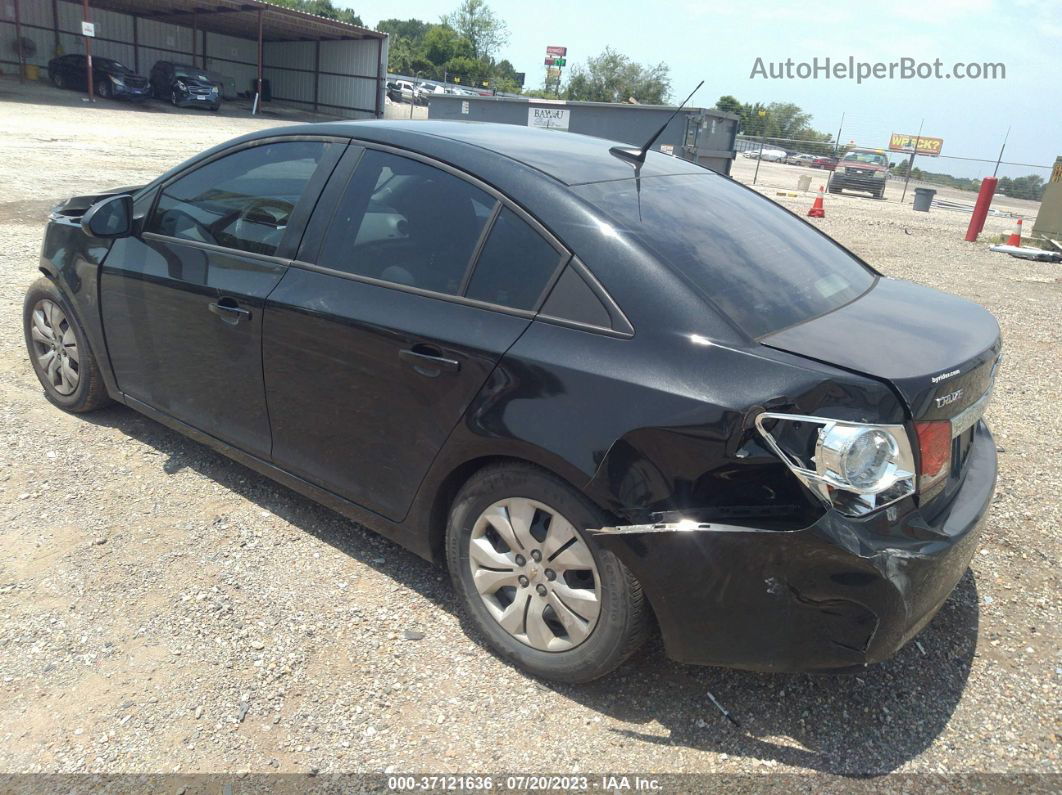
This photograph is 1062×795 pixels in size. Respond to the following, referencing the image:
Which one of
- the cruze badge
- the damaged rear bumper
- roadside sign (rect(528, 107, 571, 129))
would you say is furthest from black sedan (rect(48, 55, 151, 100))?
the cruze badge

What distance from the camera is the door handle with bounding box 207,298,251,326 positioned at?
324 cm

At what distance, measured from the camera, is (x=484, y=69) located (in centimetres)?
8425

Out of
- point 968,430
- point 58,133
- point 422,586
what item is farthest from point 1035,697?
point 58,133

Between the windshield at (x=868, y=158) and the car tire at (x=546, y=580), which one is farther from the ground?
the windshield at (x=868, y=158)

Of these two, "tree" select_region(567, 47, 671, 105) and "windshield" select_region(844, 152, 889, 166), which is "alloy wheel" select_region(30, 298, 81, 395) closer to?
"windshield" select_region(844, 152, 889, 166)

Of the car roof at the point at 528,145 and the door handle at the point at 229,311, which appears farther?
the door handle at the point at 229,311

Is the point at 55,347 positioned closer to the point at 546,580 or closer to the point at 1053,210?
the point at 546,580

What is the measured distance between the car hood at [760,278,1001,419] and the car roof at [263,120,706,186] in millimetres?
965

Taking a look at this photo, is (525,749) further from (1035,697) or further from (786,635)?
(1035,697)

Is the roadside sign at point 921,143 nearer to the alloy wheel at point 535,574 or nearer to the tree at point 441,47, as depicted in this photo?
the alloy wheel at point 535,574

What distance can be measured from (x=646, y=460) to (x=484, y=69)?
89.4 meters

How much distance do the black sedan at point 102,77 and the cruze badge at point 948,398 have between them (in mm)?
36029

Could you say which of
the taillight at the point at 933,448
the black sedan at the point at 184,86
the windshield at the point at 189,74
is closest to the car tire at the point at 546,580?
the taillight at the point at 933,448

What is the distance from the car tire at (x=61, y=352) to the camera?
414 cm
